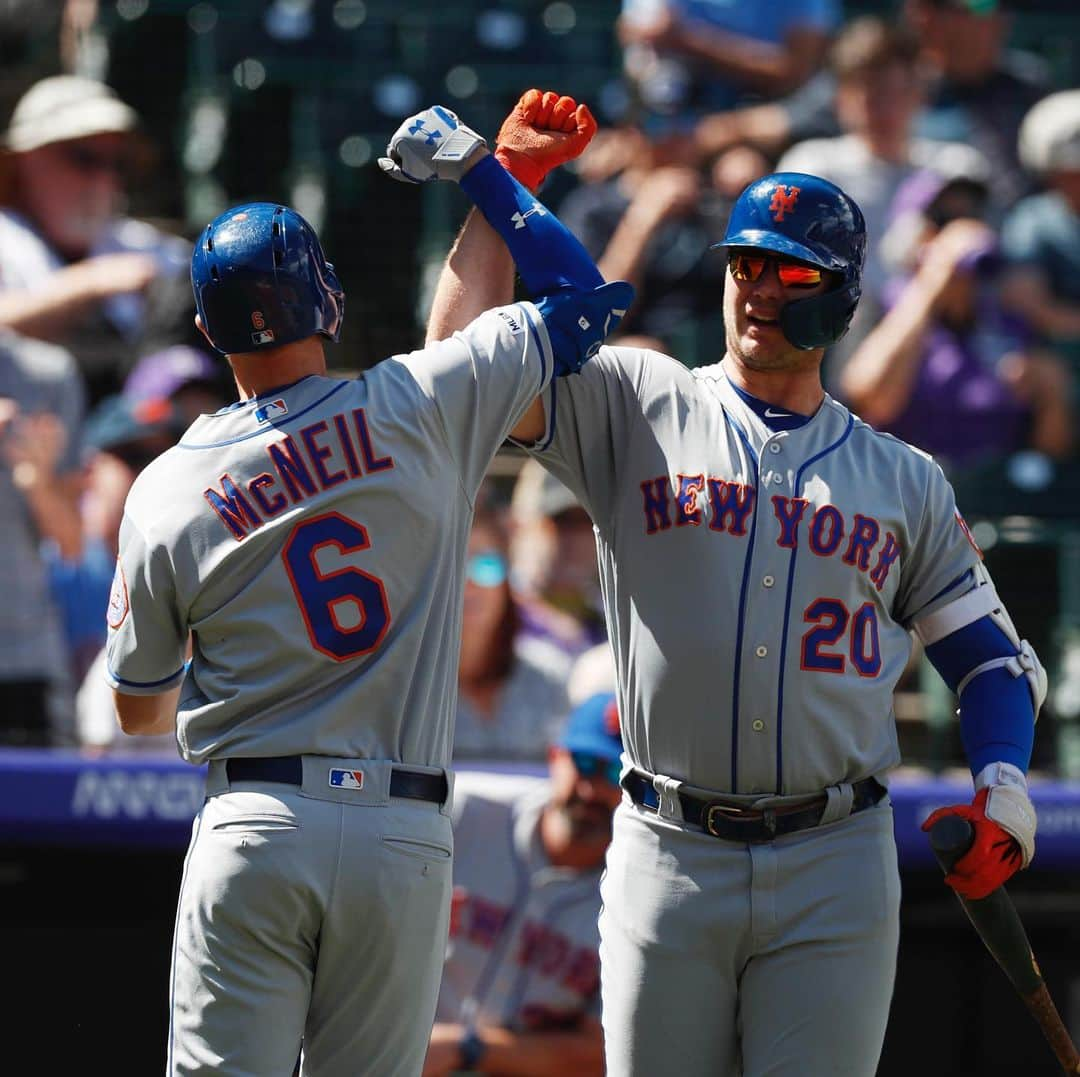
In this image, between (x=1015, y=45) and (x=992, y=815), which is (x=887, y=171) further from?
(x=992, y=815)

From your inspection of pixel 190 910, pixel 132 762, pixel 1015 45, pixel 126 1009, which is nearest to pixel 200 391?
pixel 132 762

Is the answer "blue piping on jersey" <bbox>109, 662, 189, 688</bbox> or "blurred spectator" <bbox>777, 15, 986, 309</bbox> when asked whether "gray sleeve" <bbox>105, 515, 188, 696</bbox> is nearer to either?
"blue piping on jersey" <bbox>109, 662, 189, 688</bbox>

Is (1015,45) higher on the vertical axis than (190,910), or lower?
higher

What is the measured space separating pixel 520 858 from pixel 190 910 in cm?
180

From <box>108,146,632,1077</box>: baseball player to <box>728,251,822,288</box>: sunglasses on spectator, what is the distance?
501 mm

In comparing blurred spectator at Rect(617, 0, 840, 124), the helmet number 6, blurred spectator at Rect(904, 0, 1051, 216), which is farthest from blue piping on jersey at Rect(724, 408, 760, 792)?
blurred spectator at Rect(904, 0, 1051, 216)

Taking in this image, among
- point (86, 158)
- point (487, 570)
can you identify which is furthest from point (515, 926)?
point (86, 158)

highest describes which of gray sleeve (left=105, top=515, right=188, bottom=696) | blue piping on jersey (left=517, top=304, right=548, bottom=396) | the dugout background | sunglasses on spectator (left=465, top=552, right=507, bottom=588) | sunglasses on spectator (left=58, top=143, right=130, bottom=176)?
sunglasses on spectator (left=58, top=143, right=130, bottom=176)

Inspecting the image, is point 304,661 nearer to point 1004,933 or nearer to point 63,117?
point 1004,933

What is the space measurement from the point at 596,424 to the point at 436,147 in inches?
20.1

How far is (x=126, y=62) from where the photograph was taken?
24.6ft

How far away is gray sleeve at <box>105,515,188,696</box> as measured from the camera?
2.67 meters

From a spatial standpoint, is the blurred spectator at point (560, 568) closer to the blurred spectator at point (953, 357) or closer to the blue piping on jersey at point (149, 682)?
the blurred spectator at point (953, 357)

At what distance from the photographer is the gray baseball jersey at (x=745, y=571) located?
2873mm
